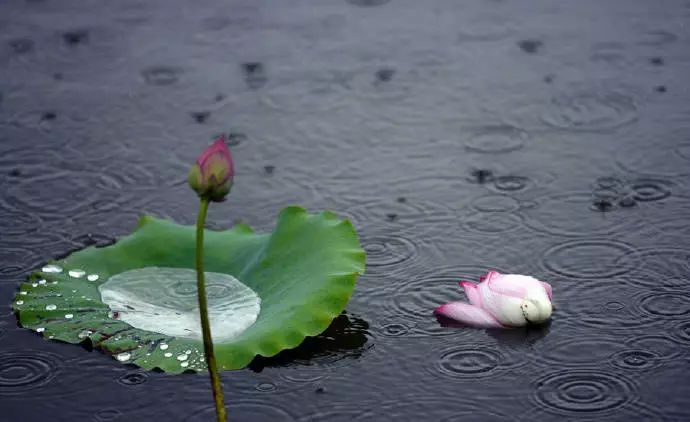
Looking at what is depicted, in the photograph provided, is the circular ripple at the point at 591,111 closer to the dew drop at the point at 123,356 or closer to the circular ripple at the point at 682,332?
the circular ripple at the point at 682,332

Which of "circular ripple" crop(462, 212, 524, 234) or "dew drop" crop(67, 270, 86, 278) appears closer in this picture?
"dew drop" crop(67, 270, 86, 278)

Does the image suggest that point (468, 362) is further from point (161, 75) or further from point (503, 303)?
point (161, 75)

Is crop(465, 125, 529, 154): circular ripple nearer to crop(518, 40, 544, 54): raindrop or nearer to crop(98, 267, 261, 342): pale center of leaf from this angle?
crop(518, 40, 544, 54): raindrop

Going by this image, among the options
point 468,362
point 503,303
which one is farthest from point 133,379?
point 503,303

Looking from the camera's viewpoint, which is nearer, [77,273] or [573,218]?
[77,273]

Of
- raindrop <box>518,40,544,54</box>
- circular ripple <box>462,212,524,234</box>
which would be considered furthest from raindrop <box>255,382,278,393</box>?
raindrop <box>518,40,544,54</box>

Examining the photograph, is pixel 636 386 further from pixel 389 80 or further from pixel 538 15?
pixel 538 15
